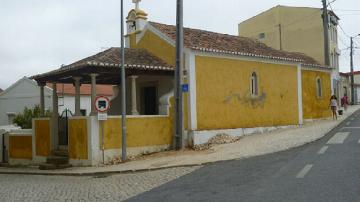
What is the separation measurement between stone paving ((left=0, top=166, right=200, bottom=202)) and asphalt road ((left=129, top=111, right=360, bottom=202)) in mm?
579

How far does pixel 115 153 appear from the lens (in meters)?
17.5

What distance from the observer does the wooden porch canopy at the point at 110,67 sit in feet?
57.0

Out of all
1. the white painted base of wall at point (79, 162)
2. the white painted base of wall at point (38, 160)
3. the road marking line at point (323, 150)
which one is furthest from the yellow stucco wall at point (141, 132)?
the road marking line at point (323, 150)

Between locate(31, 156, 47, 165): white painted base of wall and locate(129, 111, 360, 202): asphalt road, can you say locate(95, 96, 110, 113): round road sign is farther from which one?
locate(31, 156, 47, 165): white painted base of wall

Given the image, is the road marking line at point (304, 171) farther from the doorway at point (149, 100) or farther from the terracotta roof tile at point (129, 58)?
the doorway at point (149, 100)

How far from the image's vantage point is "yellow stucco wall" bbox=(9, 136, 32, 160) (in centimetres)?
2128

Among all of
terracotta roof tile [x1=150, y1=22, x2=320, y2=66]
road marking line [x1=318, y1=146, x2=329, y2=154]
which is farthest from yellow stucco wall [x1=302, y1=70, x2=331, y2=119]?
road marking line [x1=318, y1=146, x2=329, y2=154]

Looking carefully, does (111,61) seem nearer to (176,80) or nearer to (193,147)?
(176,80)

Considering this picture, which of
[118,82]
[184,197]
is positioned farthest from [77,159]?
[184,197]

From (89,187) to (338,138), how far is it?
10.1 m

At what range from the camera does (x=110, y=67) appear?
17609 mm

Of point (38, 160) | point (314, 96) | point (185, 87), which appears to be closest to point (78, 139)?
point (38, 160)

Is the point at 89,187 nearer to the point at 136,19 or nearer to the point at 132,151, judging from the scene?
the point at 132,151

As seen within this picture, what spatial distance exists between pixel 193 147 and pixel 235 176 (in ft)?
24.8
